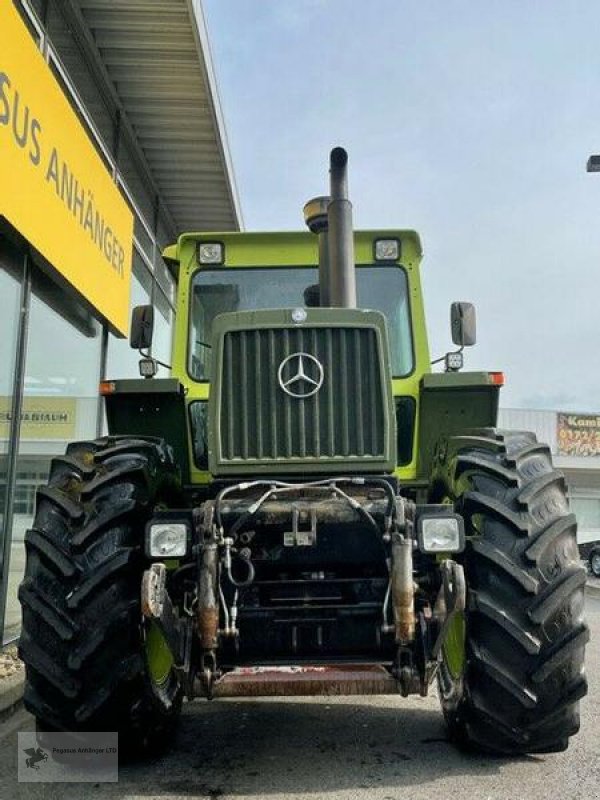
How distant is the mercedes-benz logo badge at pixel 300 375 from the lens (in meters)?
3.79

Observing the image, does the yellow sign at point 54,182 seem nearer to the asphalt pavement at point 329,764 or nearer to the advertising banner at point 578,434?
the asphalt pavement at point 329,764

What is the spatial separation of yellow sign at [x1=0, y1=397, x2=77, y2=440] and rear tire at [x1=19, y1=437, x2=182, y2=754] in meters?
2.62

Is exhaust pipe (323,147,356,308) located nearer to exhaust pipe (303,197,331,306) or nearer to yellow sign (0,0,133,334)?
exhaust pipe (303,197,331,306)

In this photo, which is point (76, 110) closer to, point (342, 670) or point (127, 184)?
point (127, 184)

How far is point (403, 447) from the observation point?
482cm

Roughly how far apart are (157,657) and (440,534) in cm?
151

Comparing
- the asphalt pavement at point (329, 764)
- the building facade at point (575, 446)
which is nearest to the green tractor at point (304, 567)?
the asphalt pavement at point (329, 764)

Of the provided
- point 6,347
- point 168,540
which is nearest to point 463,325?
point 168,540

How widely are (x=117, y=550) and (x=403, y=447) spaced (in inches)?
77.5

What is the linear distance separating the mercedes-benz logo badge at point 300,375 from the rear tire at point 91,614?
0.79 m

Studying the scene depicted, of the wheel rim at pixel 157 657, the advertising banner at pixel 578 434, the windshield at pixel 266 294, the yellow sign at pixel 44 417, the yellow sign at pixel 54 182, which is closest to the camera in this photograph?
the wheel rim at pixel 157 657

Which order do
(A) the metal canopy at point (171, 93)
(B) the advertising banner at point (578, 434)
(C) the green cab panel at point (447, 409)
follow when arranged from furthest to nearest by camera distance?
1. (B) the advertising banner at point (578, 434)
2. (A) the metal canopy at point (171, 93)
3. (C) the green cab panel at point (447, 409)

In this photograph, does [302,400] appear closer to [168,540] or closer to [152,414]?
[168,540]

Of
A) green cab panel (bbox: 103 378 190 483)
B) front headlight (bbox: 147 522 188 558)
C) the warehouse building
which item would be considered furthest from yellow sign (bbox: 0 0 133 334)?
front headlight (bbox: 147 522 188 558)
